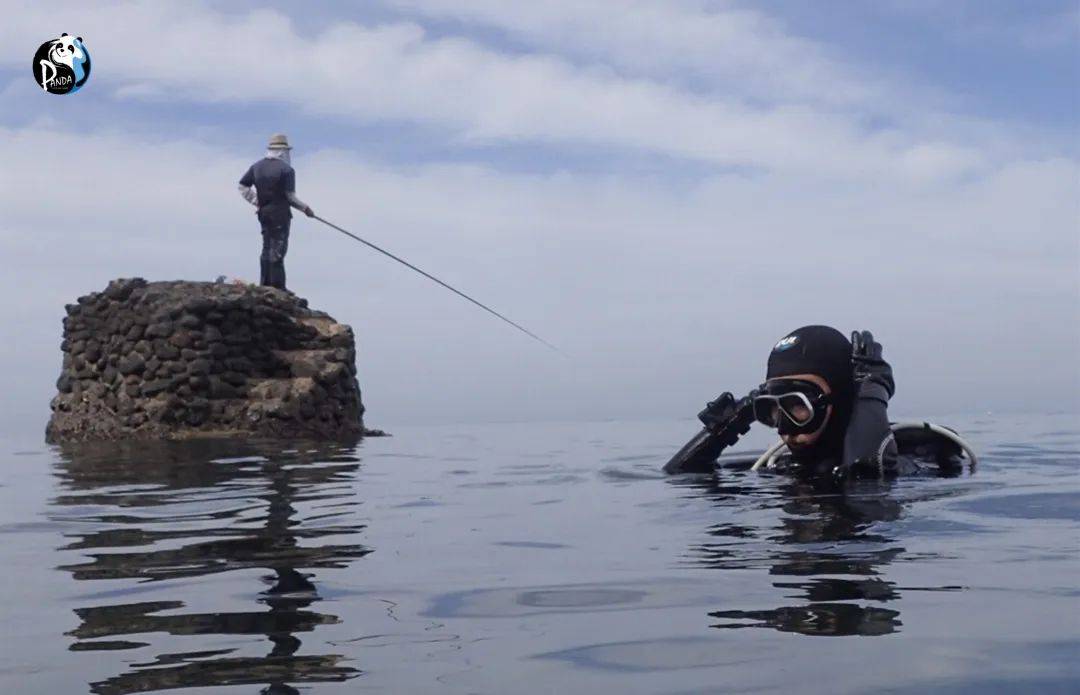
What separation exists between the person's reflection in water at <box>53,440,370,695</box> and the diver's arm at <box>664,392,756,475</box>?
2.25m

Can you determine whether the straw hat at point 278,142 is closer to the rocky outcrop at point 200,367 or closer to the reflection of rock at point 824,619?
the rocky outcrop at point 200,367

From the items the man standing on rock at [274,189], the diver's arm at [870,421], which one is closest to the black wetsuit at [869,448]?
the diver's arm at [870,421]

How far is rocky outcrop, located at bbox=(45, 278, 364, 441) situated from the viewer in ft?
45.2

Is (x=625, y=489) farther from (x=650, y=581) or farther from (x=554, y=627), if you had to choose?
(x=554, y=627)

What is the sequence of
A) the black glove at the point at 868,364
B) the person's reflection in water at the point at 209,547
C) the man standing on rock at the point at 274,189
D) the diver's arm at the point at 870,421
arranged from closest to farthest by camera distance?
1. the person's reflection in water at the point at 209,547
2. the diver's arm at the point at 870,421
3. the black glove at the point at 868,364
4. the man standing on rock at the point at 274,189

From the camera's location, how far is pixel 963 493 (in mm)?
5695

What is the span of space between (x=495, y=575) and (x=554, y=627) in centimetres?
86

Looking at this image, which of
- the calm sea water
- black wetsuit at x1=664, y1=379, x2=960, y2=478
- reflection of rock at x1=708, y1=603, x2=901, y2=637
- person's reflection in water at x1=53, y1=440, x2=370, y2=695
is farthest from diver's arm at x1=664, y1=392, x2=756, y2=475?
reflection of rock at x1=708, y1=603, x2=901, y2=637

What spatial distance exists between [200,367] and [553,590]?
11388 mm

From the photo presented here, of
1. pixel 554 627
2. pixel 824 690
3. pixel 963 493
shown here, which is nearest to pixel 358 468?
pixel 963 493

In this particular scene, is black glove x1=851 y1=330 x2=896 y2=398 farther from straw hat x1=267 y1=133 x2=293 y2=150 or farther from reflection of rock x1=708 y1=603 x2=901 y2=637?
straw hat x1=267 y1=133 x2=293 y2=150

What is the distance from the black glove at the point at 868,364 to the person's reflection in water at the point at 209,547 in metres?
2.90

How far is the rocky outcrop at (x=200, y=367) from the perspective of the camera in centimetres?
1379

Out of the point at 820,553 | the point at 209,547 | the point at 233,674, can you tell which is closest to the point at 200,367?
the point at 209,547
